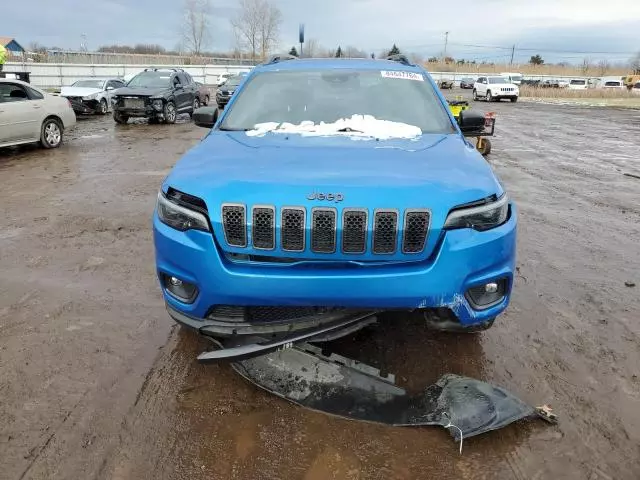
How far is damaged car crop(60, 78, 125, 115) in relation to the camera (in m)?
18.8

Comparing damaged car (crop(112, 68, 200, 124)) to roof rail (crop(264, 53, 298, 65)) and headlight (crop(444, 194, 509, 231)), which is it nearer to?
A: roof rail (crop(264, 53, 298, 65))

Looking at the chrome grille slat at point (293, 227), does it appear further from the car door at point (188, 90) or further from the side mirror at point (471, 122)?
the car door at point (188, 90)

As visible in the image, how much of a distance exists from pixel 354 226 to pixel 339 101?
6.19 feet

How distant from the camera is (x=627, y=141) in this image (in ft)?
48.1

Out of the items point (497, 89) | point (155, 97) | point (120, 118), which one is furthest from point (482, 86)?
point (120, 118)

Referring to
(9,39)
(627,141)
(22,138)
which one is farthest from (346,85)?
(9,39)

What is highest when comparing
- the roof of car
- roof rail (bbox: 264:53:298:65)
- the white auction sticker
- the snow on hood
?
roof rail (bbox: 264:53:298:65)

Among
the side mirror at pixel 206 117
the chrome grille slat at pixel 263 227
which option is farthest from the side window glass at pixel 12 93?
the chrome grille slat at pixel 263 227

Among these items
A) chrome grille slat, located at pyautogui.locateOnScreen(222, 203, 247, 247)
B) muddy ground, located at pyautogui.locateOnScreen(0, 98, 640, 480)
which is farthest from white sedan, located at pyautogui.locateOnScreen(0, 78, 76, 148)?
chrome grille slat, located at pyautogui.locateOnScreen(222, 203, 247, 247)

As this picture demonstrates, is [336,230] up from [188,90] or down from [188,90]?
up

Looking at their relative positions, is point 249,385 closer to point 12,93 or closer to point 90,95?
point 12,93

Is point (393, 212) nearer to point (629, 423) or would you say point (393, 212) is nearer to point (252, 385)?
point (252, 385)

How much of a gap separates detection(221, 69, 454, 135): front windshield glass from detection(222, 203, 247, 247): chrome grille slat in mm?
1407

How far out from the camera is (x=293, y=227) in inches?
94.4
